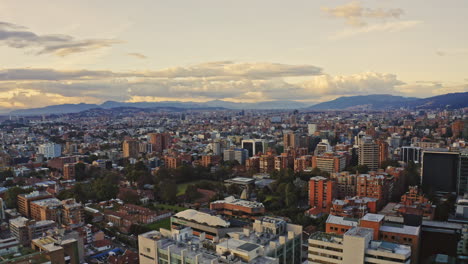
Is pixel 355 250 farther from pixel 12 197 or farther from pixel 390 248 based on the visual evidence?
pixel 12 197

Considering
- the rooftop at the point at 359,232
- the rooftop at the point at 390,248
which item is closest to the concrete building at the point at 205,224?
the rooftop at the point at 359,232

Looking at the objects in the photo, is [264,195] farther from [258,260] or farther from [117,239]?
[258,260]

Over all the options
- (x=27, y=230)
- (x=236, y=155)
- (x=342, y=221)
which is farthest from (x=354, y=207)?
(x=236, y=155)

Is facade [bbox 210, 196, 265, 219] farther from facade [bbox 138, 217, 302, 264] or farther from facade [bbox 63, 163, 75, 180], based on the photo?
facade [bbox 63, 163, 75, 180]

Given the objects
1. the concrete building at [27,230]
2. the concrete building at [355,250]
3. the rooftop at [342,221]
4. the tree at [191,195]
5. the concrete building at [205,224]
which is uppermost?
the concrete building at [355,250]

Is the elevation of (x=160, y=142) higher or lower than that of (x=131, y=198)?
higher

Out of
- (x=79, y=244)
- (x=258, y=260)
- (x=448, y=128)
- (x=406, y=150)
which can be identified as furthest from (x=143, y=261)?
(x=448, y=128)

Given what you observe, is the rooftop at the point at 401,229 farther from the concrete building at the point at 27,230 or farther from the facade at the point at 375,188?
the concrete building at the point at 27,230
